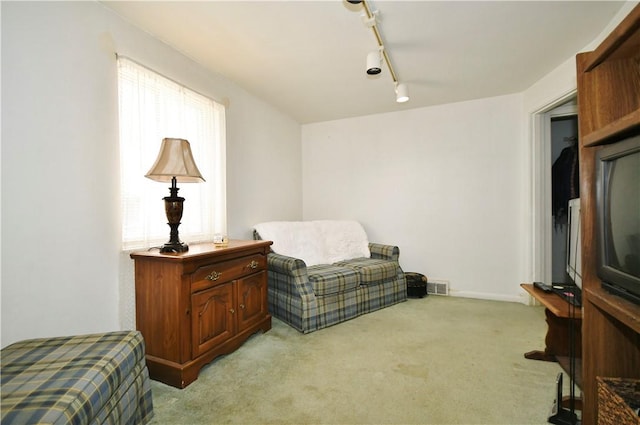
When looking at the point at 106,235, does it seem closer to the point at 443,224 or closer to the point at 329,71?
the point at 329,71

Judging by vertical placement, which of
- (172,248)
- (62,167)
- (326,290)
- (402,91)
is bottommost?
(326,290)

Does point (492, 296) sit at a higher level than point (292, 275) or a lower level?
lower

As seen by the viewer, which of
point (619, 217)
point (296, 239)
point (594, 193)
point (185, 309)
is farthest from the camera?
point (296, 239)

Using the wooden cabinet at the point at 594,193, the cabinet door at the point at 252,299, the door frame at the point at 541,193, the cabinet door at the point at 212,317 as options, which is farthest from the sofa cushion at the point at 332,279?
the door frame at the point at 541,193

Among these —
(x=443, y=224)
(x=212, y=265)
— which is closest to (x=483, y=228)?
(x=443, y=224)

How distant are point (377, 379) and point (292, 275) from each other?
109 cm

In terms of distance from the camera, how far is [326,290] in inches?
104

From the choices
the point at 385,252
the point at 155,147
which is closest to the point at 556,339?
the point at 385,252

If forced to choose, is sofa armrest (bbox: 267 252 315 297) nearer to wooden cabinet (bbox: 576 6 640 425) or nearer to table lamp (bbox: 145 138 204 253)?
table lamp (bbox: 145 138 204 253)

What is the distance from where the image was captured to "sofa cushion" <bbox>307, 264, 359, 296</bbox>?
2613 mm

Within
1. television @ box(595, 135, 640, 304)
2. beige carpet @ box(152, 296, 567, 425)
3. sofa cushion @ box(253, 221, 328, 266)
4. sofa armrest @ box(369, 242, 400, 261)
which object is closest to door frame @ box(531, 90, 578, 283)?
beige carpet @ box(152, 296, 567, 425)

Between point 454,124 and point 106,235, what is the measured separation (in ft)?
12.0

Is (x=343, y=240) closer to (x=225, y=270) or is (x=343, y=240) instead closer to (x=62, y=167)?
(x=225, y=270)

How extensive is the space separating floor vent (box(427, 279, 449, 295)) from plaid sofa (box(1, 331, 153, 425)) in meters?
3.13
